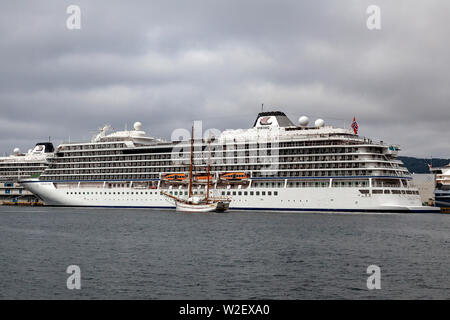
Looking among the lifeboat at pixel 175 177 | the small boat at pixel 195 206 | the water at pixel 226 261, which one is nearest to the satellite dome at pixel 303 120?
the small boat at pixel 195 206

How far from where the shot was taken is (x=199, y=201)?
9181 centimetres

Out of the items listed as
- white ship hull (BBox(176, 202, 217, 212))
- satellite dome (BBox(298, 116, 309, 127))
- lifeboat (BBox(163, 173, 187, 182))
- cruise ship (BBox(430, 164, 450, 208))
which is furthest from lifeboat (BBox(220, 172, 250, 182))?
cruise ship (BBox(430, 164, 450, 208))

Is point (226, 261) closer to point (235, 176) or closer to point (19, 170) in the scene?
point (235, 176)

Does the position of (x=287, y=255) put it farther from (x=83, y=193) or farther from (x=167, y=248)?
(x=83, y=193)

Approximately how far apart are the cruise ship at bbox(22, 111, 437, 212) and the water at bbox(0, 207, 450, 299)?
72.9 ft

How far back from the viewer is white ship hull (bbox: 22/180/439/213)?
7756cm

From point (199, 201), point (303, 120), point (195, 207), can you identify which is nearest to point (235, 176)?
point (199, 201)

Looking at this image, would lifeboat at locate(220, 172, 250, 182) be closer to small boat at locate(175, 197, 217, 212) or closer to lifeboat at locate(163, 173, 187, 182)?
small boat at locate(175, 197, 217, 212)

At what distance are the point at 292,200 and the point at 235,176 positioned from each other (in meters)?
12.8

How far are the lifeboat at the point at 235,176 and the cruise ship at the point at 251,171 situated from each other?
0.19 meters

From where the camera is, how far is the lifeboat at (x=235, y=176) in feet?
294

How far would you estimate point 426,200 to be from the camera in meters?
123
